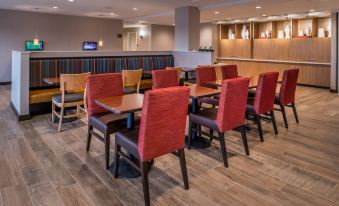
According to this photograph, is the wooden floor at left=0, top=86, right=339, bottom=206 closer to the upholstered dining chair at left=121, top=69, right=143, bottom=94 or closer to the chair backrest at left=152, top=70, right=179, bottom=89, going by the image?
the chair backrest at left=152, top=70, right=179, bottom=89

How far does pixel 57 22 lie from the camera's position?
967 cm

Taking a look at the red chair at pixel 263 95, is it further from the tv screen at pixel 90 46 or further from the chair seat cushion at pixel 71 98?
the tv screen at pixel 90 46

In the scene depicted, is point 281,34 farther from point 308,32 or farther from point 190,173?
point 190,173

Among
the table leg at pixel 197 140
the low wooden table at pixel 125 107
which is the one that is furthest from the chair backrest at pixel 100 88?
the table leg at pixel 197 140

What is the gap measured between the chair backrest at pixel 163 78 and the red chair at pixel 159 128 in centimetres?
171

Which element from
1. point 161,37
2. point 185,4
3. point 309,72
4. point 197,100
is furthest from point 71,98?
point 161,37

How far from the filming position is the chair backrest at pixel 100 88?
10.2 ft

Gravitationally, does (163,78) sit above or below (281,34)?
below

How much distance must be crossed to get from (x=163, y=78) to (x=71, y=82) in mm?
1460

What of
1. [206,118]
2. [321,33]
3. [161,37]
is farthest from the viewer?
[161,37]

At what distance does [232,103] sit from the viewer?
9.49ft

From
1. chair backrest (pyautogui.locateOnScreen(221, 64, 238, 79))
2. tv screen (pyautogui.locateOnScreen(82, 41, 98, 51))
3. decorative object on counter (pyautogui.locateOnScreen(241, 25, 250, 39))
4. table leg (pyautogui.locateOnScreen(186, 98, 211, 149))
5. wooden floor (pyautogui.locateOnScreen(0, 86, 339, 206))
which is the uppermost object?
decorative object on counter (pyautogui.locateOnScreen(241, 25, 250, 39))

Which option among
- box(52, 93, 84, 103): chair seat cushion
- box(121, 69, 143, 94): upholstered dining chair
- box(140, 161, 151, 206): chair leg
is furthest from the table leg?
box(52, 93, 84, 103): chair seat cushion

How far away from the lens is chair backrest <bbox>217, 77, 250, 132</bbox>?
2.79m
